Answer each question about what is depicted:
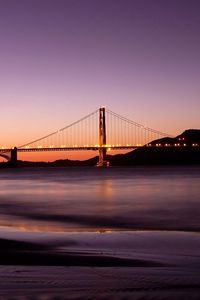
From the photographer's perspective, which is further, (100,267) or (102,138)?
(102,138)

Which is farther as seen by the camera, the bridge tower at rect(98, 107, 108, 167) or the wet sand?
the bridge tower at rect(98, 107, 108, 167)

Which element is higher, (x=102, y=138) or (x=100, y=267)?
(x=102, y=138)

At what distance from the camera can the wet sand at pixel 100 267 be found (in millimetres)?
4234

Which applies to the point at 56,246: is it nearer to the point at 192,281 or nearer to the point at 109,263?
the point at 109,263

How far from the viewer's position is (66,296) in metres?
4.09

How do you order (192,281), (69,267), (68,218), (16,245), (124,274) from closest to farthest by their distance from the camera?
1. (192,281)
2. (124,274)
3. (69,267)
4. (16,245)
5. (68,218)

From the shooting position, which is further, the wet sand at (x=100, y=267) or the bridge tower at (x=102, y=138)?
the bridge tower at (x=102, y=138)

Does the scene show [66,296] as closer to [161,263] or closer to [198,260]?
[161,263]

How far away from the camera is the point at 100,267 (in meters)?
5.60

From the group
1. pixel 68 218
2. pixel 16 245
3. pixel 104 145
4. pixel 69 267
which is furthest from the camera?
pixel 104 145

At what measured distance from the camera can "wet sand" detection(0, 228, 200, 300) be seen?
4234 millimetres

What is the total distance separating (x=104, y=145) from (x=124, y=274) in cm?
7809

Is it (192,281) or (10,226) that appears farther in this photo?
(10,226)

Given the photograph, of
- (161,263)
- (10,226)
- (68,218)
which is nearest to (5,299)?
(161,263)
